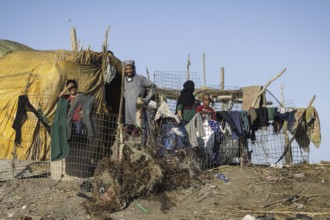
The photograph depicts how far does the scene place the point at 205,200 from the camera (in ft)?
25.3

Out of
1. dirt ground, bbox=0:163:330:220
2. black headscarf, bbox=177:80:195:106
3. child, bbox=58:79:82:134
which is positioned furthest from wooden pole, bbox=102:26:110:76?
dirt ground, bbox=0:163:330:220

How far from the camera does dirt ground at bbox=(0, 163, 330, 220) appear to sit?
707cm

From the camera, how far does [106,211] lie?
7.08 metres

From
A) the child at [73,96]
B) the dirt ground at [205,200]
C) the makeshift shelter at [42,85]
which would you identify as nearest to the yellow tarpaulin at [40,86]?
the makeshift shelter at [42,85]

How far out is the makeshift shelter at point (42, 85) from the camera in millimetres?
9320

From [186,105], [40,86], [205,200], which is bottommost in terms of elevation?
[205,200]

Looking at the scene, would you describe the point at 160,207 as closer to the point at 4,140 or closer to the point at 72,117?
the point at 72,117

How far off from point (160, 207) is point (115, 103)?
4.46 meters

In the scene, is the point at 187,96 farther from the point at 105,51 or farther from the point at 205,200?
the point at 205,200

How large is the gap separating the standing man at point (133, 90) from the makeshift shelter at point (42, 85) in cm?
110

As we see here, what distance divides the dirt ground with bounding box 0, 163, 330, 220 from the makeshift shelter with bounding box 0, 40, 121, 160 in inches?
46.1

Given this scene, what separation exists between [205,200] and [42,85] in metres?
4.17

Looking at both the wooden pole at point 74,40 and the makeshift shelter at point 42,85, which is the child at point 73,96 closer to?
the makeshift shelter at point 42,85

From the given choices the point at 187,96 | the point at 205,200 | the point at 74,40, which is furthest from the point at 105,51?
the point at 205,200
